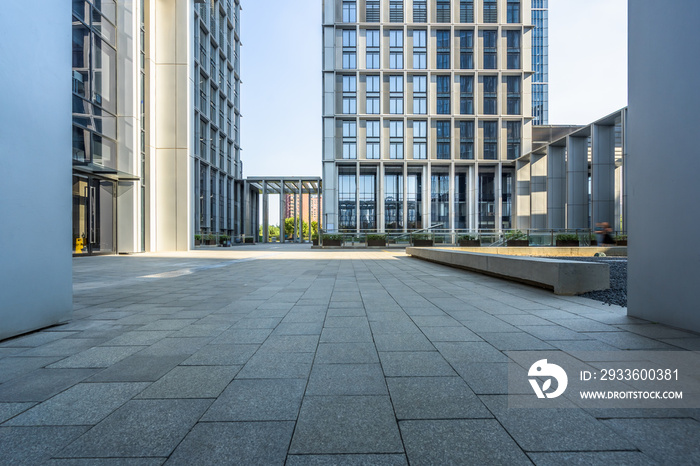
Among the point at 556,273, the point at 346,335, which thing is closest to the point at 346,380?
the point at 346,335

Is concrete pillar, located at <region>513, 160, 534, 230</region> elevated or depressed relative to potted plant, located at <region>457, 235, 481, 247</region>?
elevated

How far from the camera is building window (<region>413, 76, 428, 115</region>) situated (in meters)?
40.0

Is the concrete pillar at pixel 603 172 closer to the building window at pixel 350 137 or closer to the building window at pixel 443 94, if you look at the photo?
the building window at pixel 443 94

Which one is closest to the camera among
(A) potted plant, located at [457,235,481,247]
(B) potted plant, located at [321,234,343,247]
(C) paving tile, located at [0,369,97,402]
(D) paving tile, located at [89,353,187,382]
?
(C) paving tile, located at [0,369,97,402]

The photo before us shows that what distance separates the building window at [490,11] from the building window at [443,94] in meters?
8.19

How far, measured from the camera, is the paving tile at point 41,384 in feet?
7.98

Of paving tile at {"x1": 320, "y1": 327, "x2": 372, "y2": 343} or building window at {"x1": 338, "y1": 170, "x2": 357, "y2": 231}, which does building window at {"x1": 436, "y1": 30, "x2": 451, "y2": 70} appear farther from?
paving tile at {"x1": 320, "y1": 327, "x2": 372, "y2": 343}

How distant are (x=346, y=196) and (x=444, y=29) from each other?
2234 cm

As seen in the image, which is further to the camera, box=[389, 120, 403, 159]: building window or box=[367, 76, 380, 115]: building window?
box=[389, 120, 403, 159]: building window

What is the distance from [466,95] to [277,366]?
43.2 meters

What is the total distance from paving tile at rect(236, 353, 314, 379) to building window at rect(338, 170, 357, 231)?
37746 millimetres

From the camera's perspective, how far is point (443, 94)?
4016cm

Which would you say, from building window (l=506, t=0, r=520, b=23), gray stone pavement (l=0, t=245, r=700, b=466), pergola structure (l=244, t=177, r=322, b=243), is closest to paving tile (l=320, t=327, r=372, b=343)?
gray stone pavement (l=0, t=245, r=700, b=466)

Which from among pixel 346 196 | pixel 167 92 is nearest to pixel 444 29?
pixel 346 196
